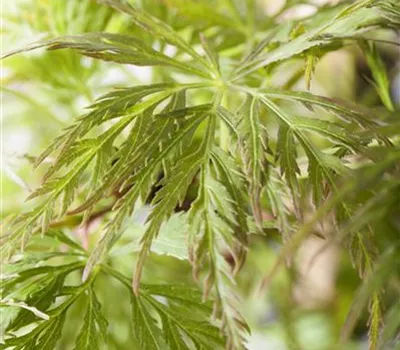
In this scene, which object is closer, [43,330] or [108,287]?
[43,330]

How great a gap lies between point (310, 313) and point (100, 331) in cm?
77

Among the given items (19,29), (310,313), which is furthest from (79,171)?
(310,313)

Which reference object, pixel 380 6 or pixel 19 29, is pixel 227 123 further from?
pixel 19 29

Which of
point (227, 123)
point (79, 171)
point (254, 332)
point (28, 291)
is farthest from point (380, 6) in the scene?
point (254, 332)

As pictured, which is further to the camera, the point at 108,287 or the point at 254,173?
the point at 108,287

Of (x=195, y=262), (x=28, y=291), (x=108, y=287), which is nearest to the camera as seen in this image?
(x=195, y=262)

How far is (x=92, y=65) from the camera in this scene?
3.09ft

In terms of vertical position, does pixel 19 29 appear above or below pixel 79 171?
above

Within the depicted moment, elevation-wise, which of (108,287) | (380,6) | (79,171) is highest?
(380,6)

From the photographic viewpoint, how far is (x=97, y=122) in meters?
0.57

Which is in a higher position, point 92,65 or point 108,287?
point 92,65

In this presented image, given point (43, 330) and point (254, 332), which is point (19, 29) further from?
point (254, 332)

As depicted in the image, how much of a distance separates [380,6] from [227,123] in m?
0.14

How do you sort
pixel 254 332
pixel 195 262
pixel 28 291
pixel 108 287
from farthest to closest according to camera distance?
pixel 254 332 → pixel 108 287 → pixel 28 291 → pixel 195 262
